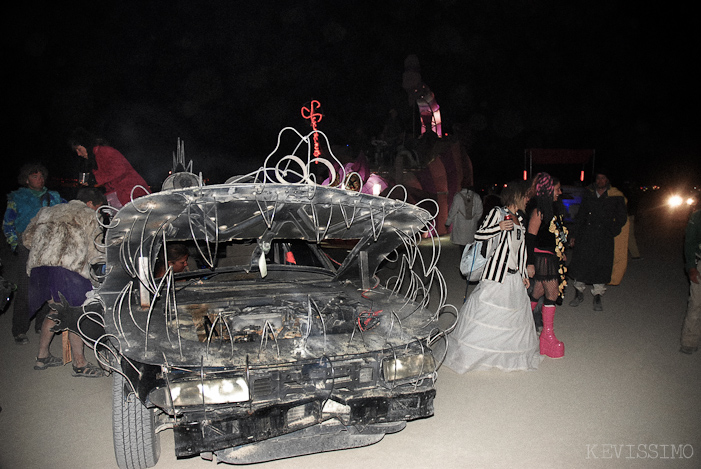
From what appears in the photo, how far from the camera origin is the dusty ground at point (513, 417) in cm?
309

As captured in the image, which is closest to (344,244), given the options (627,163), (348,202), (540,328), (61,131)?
(540,328)

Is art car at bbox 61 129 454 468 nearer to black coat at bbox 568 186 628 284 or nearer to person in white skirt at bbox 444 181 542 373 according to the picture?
person in white skirt at bbox 444 181 542 373

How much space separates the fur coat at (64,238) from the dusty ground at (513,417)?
1134 millimetres

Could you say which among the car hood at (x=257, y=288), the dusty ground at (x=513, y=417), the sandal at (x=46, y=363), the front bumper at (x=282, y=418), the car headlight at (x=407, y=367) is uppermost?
the car hood at (x=257, y=288)

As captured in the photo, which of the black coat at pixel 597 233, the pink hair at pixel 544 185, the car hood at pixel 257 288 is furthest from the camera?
the black coat at pixel 597 233

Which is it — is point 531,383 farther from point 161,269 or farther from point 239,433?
point 161,269

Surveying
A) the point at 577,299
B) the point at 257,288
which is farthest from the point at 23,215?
the point at 577,299

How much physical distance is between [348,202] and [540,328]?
3.63 meters

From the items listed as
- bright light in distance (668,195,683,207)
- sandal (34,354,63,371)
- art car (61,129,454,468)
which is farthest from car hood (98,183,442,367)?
bright light in distance (668,195,683,207)

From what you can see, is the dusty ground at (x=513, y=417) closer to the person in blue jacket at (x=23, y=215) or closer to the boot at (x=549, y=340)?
the boot at (x=549, y=340)

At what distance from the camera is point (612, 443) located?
3262 mm

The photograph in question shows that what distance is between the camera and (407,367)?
9.33 ft

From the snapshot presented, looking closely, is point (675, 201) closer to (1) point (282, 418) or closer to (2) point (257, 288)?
(2) point (257, 288)

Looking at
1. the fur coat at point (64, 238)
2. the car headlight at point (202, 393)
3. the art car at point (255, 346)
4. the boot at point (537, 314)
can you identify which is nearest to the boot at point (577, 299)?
the boot at point (537, 314)
